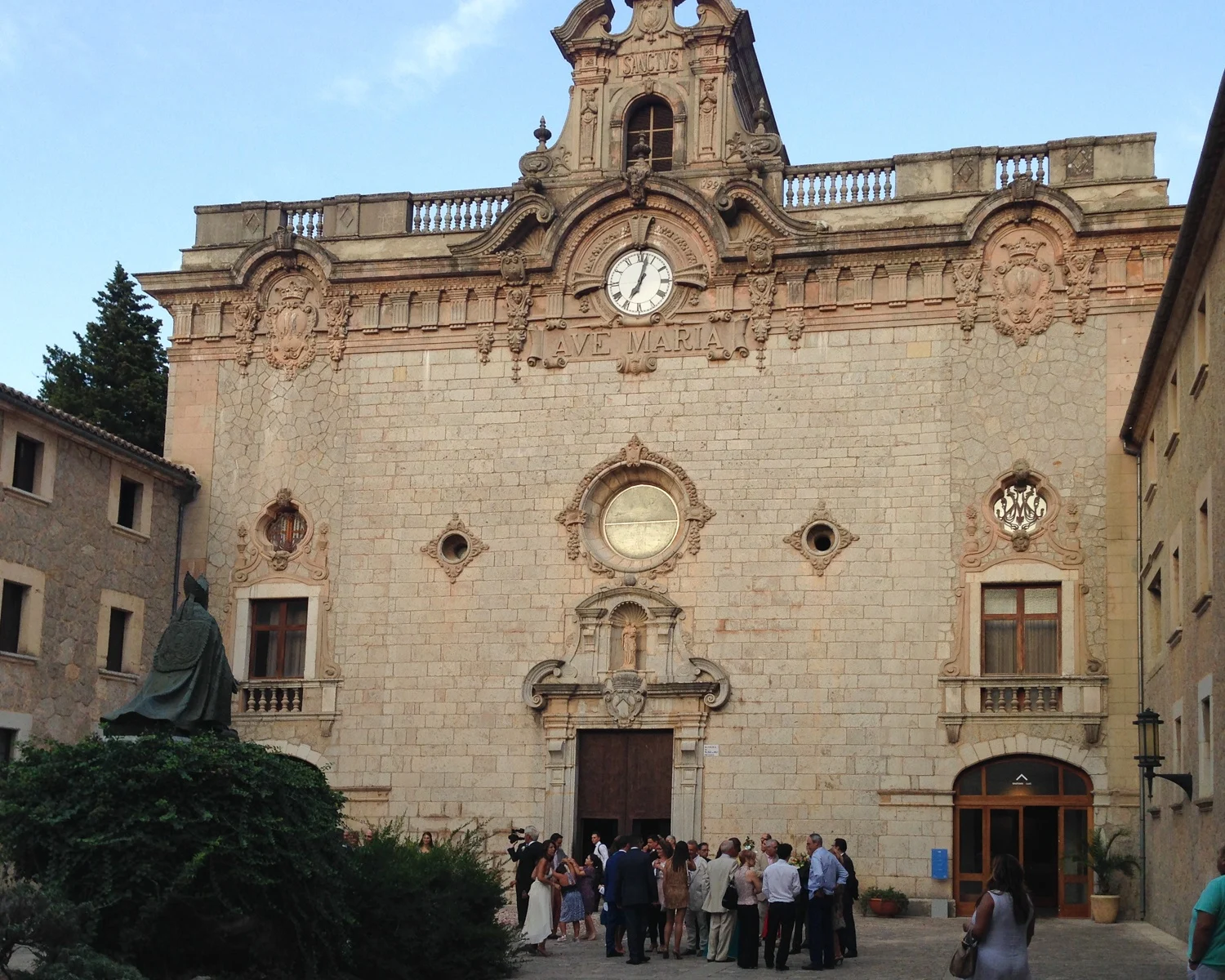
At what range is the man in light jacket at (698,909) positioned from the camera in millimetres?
21469

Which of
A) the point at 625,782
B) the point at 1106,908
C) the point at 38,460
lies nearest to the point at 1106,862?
the point at 1106,908

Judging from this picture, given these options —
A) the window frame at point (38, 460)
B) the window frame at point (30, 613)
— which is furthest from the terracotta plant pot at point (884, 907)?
the window frame at point (38, 460)

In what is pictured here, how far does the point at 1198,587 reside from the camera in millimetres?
20156

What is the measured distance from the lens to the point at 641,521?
30281mm

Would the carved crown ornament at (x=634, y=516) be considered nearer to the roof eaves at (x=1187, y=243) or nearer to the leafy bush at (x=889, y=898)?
the leafy bush at (x=889, y=898)

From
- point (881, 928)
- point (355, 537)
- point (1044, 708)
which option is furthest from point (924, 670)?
point (355, 537)

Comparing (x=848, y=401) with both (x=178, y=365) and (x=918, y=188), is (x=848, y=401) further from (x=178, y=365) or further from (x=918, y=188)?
(x=178, y=365)

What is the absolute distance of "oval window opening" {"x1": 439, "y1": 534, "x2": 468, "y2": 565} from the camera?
100 feet

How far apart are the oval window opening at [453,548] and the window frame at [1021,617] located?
29.5 ft

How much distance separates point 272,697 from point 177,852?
16496mm

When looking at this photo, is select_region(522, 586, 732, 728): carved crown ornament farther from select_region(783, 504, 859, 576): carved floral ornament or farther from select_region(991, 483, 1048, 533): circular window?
select_region(991, 483, 1048, 533): circular window

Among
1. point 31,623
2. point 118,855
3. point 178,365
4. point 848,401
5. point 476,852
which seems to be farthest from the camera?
point 178,365

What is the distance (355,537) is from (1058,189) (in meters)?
13.6

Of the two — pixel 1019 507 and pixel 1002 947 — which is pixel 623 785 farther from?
pixel 1002 947
